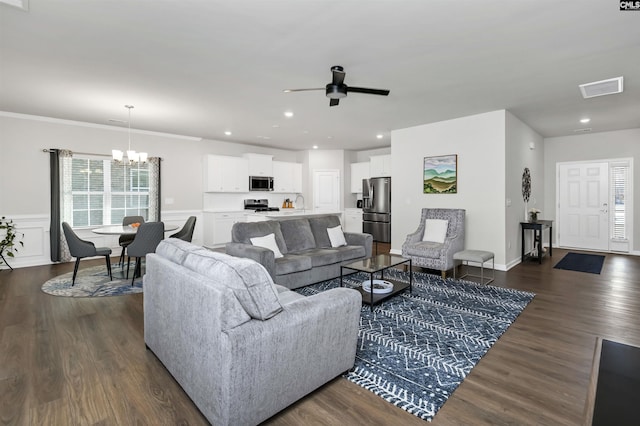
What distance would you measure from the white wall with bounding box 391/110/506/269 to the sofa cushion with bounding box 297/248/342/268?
2435 mm

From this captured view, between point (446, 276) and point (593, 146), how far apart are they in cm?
532

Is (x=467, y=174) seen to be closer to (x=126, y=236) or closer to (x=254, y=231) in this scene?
(x=254, y=231)

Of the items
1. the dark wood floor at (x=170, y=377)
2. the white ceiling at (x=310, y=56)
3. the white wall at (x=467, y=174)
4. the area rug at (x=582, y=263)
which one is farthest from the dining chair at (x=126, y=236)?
the area rug at (x=582, y=263)

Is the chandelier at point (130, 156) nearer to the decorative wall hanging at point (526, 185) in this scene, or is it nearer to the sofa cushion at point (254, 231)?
the sofa cushion at point (254, 231)

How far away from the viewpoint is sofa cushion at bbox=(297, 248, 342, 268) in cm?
446

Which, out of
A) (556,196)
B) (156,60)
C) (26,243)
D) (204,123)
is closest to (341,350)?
(156,60)

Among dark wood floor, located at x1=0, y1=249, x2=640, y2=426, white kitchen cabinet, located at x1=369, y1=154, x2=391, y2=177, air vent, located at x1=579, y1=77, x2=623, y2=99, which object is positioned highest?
air vent, located at x1=579, y1=77, x2=623, y2=99

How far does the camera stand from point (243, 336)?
164 cm

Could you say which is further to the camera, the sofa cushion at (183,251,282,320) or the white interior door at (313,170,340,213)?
the white interior door at (313,170,340,213)

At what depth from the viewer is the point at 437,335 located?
9.66 feet

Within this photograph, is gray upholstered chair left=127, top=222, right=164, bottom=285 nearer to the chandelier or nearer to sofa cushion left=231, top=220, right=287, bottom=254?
sofa cushion left=231, top=220, right=287, bottom=254

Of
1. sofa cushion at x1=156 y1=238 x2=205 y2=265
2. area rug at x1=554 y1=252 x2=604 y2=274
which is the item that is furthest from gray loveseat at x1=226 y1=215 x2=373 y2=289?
area rug at x1=554 y1=252 x2=604 y2=274

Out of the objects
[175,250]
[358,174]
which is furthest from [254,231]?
[358,174]

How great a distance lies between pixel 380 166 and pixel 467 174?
3157 mm
